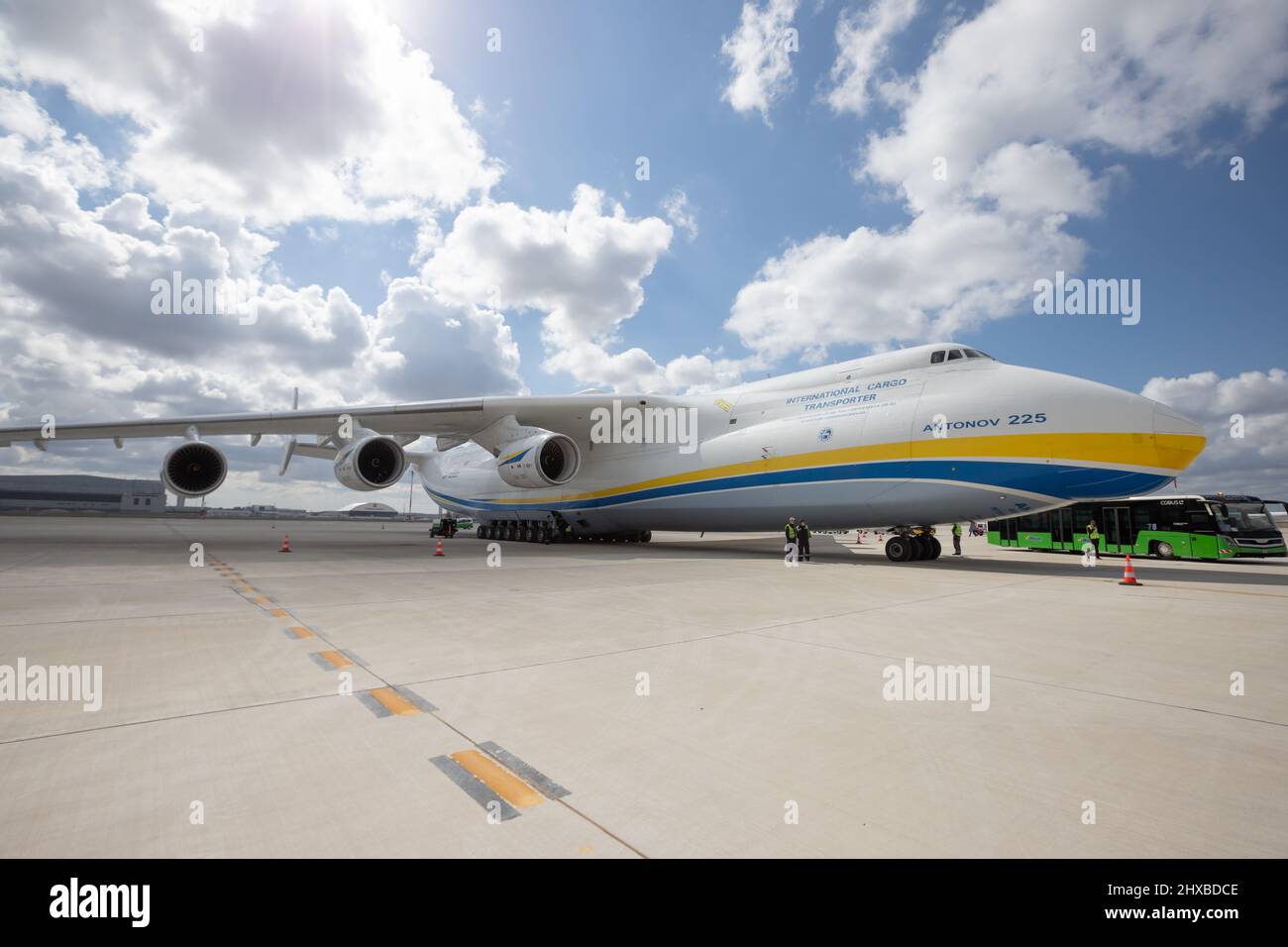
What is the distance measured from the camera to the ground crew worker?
14914mm

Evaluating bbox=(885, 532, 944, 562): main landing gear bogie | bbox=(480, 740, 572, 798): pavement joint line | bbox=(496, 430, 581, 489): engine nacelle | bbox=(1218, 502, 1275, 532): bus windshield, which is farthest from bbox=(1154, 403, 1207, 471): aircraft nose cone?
bbox=(496, 430, 581, 489): engine nacelle

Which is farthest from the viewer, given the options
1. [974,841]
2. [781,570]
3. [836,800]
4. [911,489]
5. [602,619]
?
[911,489]

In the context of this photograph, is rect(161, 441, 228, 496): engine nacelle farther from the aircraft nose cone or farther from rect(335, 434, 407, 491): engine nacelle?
the aircraft nose cone

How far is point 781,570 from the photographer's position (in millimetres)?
11430

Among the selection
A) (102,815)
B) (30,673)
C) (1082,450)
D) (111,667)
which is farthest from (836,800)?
(1082,450)

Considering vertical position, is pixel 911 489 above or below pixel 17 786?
above

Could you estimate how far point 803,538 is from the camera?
49.5ft

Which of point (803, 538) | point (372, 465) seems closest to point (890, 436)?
point (803, 538)

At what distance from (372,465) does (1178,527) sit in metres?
25.1

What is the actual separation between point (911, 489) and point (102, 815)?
42.4 feet

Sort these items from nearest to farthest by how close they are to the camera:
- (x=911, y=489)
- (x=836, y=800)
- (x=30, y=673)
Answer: (x=836, y=800), (x=30, y=673), (x=911, y=489)

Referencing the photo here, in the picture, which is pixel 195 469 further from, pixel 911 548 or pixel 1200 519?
pixel 1200 519
